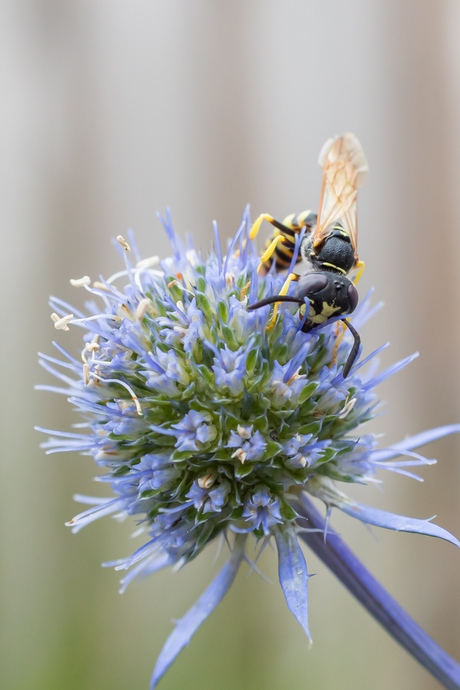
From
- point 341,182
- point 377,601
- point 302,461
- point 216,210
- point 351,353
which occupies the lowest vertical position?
point 377,601

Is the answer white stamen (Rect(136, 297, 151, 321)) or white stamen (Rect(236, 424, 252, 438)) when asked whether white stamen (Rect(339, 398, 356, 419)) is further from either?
white stamen (Rect(136, 297, 151, 321))

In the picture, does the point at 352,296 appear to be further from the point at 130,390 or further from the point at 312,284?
the point at 130,390

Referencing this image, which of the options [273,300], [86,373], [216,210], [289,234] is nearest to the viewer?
[273,300]

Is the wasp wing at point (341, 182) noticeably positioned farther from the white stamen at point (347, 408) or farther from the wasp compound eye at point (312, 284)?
the white stamen at point (347, 408)

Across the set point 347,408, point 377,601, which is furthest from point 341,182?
point 377,601

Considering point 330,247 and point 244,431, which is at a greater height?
point 330,247

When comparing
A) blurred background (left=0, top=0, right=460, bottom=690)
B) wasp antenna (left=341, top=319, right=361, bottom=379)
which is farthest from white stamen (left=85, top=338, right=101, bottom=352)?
blurred background (left=0, top=0, right=460, bottom=690)

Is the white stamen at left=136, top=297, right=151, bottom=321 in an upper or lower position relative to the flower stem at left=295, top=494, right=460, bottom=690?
upper

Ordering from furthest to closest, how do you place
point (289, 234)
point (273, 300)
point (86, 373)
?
point (289, 234)
point (86, 373)
point (273, 300)
